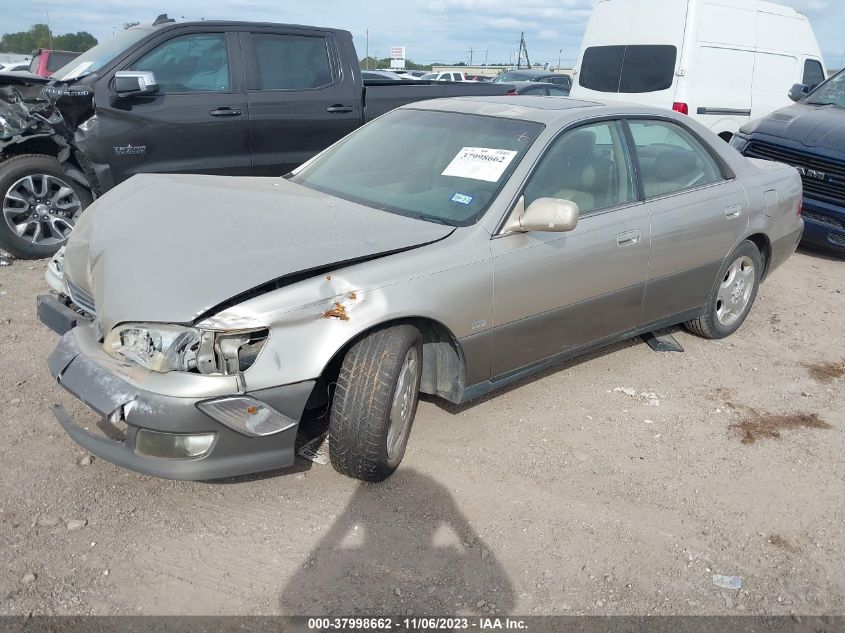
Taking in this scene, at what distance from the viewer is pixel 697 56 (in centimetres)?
859

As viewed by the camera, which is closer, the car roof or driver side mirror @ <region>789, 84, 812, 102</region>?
the car roof

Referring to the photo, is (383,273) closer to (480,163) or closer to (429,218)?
(429,218)

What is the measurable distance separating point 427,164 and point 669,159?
5.16 feet

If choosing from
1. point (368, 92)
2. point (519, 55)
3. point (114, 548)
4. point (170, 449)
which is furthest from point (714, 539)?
point (519, 55)

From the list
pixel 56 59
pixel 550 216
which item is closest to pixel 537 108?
pixel 550 216

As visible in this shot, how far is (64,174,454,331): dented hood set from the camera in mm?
2748

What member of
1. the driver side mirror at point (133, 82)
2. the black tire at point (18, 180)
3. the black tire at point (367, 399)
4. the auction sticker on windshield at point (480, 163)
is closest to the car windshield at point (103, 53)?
the driver side mirror at point (133, 82)

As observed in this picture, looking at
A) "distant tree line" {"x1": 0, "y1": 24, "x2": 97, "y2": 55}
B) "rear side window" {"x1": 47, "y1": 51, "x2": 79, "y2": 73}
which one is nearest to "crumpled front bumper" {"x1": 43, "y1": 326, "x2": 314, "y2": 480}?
"rear side window" {"x1": 47, "y1": 51, "x2": 79, "y2": 73}

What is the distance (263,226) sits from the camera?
319 centimetres

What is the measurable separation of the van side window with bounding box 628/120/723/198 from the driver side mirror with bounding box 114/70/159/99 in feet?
12.2

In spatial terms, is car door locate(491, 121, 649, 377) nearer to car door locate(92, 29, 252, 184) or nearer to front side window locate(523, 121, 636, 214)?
front side window locate(523, 121, 636, 214)

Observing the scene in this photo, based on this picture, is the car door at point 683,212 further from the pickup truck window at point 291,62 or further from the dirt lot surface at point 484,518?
the pickup truck window at point 291,62

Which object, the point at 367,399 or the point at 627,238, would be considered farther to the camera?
the point at 627,238

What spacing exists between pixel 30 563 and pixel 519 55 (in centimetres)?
6141
